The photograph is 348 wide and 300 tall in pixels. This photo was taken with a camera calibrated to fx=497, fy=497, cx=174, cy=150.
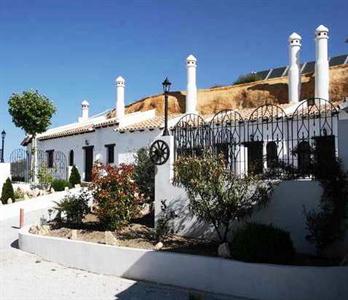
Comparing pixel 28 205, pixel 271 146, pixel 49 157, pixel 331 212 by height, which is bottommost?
pixel 28 205

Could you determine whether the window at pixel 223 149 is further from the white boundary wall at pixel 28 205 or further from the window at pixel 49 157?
the window at pixel 49 157

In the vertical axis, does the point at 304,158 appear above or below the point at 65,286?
above

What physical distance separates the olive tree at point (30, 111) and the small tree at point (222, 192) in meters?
19.0

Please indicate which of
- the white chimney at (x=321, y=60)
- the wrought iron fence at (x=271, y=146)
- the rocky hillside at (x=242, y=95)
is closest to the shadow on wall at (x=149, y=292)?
the wrought iron fence at (x=271, y=146)

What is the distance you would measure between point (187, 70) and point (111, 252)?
20693 millimetres

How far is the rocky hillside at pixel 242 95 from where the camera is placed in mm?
32656

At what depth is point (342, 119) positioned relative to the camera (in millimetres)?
9297

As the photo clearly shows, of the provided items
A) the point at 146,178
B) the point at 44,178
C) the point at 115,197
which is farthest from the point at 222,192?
the point at 44,178

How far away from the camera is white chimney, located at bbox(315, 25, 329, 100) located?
25.4 metres

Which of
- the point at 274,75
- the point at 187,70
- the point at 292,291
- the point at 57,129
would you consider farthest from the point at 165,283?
the point at 274,75

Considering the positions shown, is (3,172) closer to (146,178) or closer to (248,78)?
(146,178)

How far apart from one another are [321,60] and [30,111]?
1598 centimetres

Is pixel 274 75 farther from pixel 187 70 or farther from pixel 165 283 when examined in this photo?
pixel 165 283

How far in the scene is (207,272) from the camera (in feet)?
29.5
